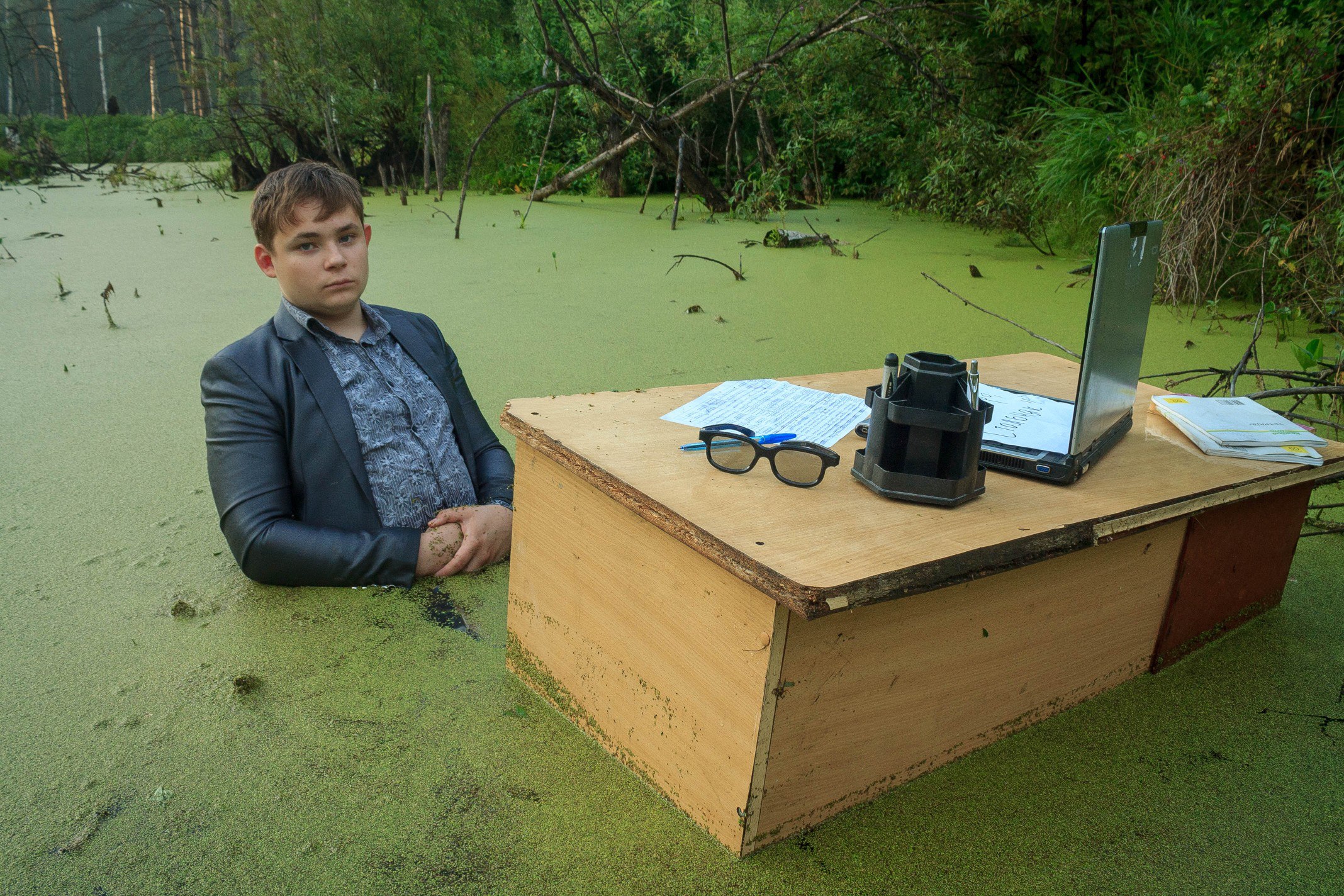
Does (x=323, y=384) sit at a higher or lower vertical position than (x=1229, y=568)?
higher

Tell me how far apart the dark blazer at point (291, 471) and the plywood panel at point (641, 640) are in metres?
0.35

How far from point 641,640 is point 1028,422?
619 millimetres

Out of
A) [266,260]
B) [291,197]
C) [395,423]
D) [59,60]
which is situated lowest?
[395,423]

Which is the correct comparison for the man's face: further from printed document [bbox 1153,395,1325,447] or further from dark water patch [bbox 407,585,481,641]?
printed document [bbox 1153,395,1325,447]

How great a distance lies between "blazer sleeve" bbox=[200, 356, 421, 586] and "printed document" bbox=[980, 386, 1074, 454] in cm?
97

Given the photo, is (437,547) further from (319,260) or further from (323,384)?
(319,260)

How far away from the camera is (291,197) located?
1.48m

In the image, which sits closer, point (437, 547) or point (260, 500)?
point (260, 500)

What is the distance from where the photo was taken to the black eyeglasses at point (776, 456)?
1.04 meters

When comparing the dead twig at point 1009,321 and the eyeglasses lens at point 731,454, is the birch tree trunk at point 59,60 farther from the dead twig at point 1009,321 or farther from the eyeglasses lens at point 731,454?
the eyeglasses lens at point 731,454

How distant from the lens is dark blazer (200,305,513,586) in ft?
4.76

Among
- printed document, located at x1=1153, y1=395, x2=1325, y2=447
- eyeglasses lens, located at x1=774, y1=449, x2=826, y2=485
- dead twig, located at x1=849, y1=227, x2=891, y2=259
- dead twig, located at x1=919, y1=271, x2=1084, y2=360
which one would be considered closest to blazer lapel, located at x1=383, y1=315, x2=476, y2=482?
Result: eyeglasses lens, located at x1=774, y1=449, x2=826, y2=485

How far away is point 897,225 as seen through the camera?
17.7 ft

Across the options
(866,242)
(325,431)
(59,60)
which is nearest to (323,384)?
(325,431)
